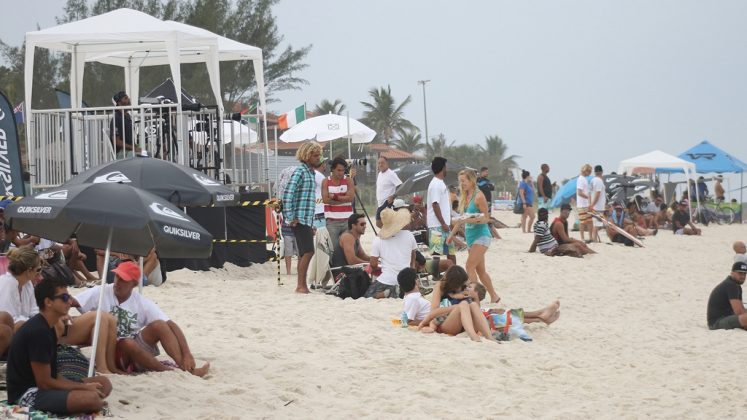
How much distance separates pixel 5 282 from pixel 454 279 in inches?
152

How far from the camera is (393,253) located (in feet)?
36.2

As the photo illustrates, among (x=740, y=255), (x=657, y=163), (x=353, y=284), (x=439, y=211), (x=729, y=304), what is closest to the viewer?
(x=740, y=255)

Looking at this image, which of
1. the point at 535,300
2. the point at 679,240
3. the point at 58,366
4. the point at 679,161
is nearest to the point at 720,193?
the point at 679,161

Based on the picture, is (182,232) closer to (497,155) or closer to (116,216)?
(116,216)

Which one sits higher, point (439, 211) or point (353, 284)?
point (439, 211)

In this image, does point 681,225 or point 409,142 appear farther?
point 409,142

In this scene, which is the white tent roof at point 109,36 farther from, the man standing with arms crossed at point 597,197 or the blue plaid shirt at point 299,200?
the man standing with arms crossed at point 597,197

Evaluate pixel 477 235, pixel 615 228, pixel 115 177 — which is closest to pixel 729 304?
pixel 477 235

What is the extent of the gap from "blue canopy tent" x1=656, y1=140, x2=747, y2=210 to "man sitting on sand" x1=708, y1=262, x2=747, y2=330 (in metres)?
25.8

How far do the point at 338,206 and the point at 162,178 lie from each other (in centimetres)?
398

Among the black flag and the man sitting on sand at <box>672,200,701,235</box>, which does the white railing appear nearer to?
the black flag

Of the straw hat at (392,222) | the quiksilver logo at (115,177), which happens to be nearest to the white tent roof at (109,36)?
the straw hat at (392,222)

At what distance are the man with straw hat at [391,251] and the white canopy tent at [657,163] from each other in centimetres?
2333

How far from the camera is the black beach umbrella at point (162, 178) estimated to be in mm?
8156
